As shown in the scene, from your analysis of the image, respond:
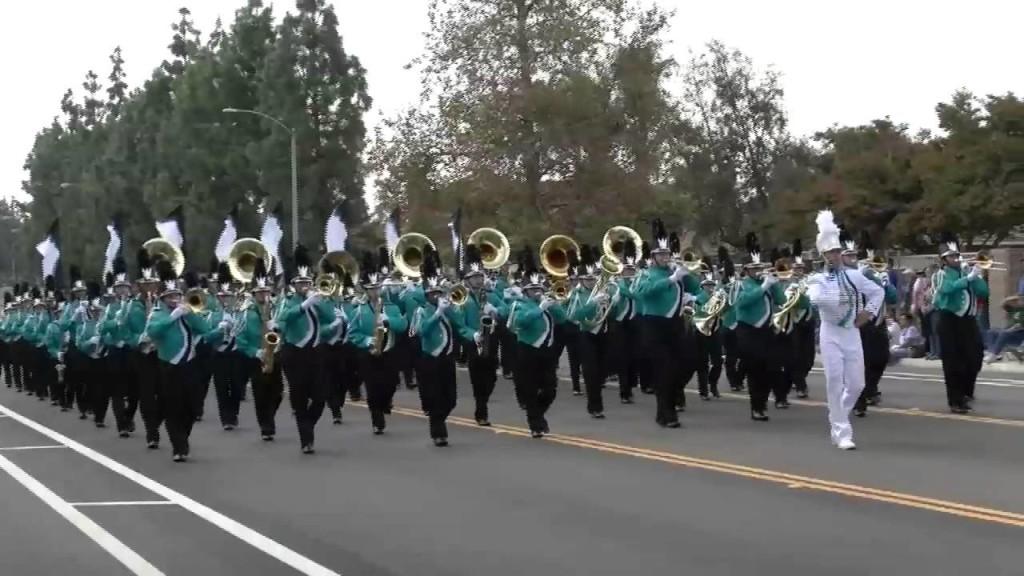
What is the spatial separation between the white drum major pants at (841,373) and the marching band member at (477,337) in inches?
162

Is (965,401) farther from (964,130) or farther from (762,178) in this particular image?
(762,178)

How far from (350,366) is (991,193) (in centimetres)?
2412

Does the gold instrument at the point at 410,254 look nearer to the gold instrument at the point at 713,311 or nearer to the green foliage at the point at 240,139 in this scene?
the gold instrument at the point at 713,311

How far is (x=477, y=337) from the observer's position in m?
17.2

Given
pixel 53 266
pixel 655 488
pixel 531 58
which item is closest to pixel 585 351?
pixel 655 488

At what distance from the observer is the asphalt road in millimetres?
9469

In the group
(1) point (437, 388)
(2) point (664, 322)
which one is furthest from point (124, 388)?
(2) point (664, 322)

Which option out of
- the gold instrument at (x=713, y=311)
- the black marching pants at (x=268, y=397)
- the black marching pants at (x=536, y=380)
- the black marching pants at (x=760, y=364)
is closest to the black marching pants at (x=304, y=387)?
the black marching pants at (x=268, y=397)

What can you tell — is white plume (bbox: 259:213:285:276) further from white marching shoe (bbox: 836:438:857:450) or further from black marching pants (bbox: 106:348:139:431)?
white marching shoe (bbox: 836:438:857:450)

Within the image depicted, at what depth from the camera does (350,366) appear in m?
22.1

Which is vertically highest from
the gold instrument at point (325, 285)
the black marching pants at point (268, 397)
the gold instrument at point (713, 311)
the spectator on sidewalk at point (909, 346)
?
the gold instrument at point (325, 285)

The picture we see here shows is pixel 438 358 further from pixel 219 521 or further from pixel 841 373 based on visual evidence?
pixel 219 521

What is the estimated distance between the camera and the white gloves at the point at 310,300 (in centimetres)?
1656

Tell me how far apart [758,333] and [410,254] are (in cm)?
534
